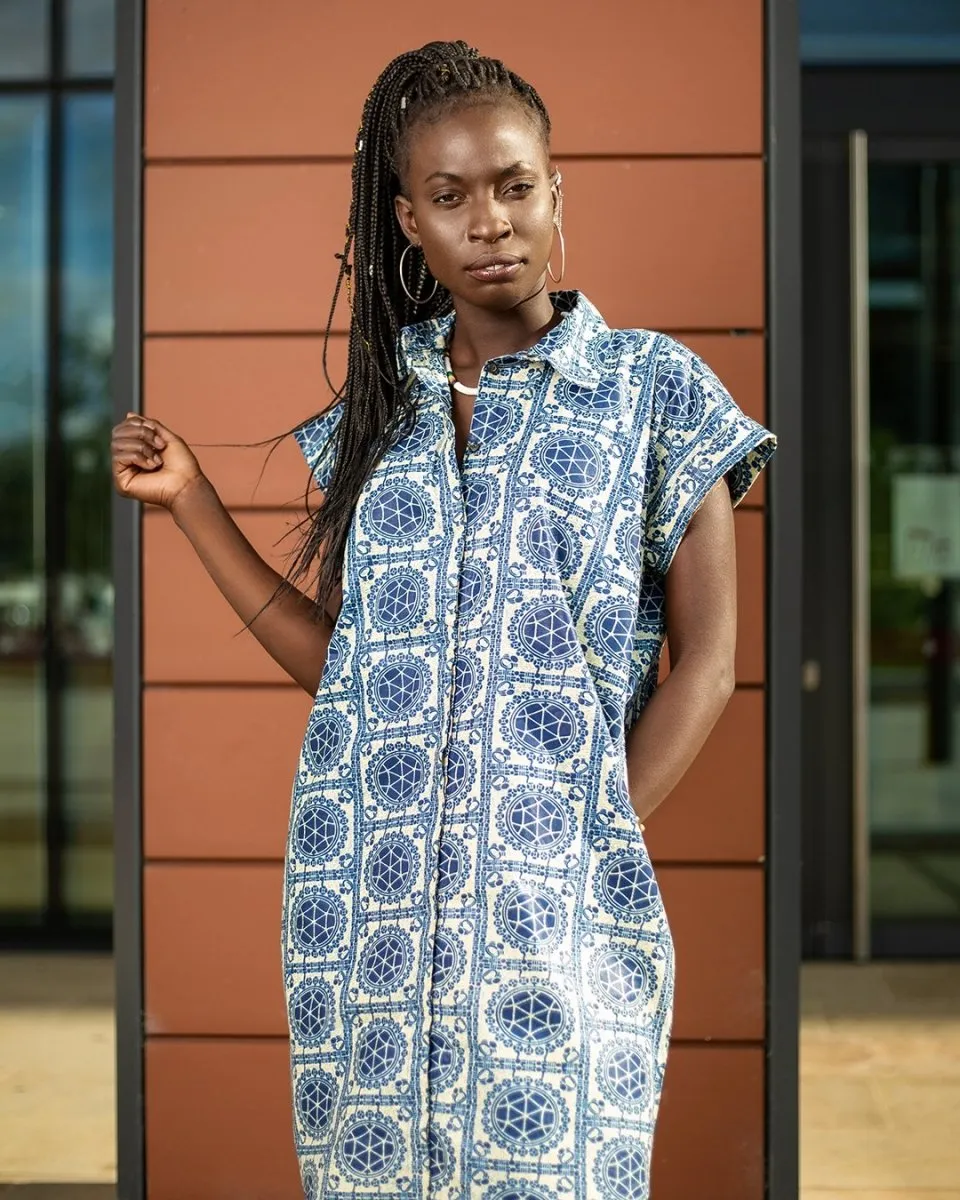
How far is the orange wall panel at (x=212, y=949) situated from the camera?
2.56 m

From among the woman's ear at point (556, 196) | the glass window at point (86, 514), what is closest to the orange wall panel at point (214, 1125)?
the woman's ear at point (556, 196)

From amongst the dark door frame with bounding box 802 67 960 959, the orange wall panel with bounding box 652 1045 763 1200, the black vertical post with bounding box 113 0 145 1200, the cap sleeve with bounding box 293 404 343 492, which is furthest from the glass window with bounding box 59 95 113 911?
the cap sleeve with bounding box 293 404 343 492

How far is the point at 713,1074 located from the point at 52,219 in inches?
147

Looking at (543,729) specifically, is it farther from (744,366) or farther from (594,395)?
(744,366)

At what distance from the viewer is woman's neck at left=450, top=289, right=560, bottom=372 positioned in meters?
1.37

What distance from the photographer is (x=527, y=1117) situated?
1.16 m

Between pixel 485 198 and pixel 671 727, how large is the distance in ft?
1.60

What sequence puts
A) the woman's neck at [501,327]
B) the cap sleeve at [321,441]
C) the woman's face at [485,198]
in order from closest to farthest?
1. the woman's face at [485,198]
2. the woman's neck at [501,327]
3. the cap sleeve at [321,441]

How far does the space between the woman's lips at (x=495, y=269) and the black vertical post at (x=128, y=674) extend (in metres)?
1.41

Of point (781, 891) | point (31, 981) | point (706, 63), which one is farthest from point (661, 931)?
point (31, 981)

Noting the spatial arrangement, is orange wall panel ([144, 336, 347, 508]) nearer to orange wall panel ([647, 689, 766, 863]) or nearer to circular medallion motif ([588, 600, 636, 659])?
orange wall panel ([647, 689, 766, 863])

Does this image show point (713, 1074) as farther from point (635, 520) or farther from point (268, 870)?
point (635, 520)

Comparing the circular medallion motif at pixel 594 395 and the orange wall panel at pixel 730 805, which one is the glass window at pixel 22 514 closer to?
the orange wall panel at pixel 730 805

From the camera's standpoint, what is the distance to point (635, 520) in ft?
4.18
